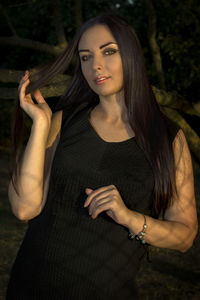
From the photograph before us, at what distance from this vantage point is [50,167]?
2.28 meters

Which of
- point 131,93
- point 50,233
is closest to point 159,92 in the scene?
point 131,93

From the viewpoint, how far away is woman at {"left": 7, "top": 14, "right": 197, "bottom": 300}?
2115 mm

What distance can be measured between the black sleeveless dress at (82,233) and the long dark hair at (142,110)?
2.5 inches

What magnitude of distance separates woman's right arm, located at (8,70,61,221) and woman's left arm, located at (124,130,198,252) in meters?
0.50

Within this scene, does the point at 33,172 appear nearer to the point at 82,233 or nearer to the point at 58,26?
the point at 82,233

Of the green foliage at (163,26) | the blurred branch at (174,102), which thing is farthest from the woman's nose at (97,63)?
the green foliage at (163,26)

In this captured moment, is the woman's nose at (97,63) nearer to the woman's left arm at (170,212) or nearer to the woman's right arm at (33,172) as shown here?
the woman's right arm at (33,172)

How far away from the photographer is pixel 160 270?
558cm

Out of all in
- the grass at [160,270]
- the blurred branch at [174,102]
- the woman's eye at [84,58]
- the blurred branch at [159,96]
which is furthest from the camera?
the grass at [160,270]

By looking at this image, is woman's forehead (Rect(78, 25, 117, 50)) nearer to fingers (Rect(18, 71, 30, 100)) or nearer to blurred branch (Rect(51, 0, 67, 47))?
fingers (Rect(18, 71, 30, 100))

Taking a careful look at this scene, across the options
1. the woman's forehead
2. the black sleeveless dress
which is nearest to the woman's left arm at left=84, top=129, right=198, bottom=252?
the black sleeveless dress

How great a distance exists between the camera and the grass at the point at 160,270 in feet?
16.3

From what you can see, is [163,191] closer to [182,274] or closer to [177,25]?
[182,274]

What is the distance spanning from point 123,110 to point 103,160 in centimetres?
33
